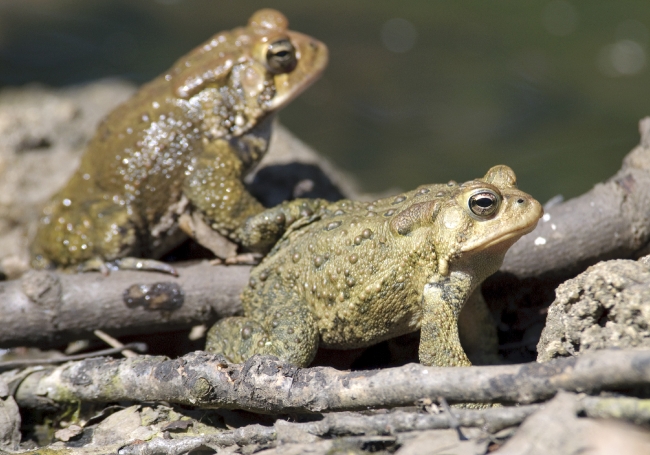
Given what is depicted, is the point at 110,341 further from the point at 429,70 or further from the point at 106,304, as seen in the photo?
the point at 429,70

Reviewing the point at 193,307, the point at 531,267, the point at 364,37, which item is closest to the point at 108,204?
the point at 193,307

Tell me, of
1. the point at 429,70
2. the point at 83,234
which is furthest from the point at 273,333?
the point at 429,70

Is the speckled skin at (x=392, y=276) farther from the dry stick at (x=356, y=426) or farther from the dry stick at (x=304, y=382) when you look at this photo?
the dry stick at (x=356, y=426)

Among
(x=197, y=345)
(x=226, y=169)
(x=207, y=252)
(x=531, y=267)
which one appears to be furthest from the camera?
(x=207, y=252)

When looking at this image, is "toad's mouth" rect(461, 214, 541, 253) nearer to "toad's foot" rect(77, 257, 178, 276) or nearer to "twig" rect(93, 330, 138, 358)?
"toad's foot" rect(77, 257, 178, 276)

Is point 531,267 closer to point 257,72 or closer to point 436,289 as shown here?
point 436,289

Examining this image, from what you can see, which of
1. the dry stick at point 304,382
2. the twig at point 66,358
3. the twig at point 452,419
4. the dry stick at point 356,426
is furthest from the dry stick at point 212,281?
the twig at point 452,419
